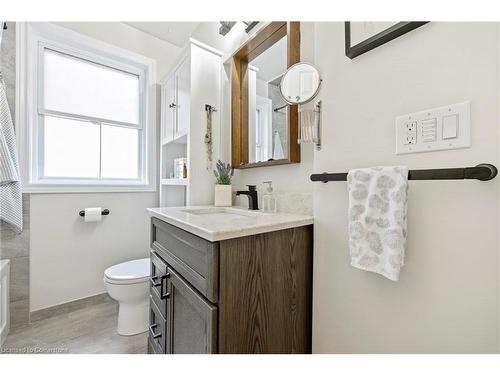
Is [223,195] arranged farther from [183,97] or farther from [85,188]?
[85,188]

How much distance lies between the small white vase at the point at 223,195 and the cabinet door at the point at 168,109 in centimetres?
72

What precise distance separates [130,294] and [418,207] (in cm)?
165

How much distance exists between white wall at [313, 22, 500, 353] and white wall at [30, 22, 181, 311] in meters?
1.77

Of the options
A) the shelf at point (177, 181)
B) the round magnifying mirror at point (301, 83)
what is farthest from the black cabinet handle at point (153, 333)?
the round magnifying mirror at point (301, 83)

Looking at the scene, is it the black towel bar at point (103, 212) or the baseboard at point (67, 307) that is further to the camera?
the black towel bar at point (103, 212)

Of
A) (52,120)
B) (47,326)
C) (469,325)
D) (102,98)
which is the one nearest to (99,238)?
(47,326)

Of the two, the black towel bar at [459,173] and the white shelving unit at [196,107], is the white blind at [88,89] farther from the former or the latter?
the black towel bar at [459,173]

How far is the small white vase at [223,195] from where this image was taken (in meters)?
1.58

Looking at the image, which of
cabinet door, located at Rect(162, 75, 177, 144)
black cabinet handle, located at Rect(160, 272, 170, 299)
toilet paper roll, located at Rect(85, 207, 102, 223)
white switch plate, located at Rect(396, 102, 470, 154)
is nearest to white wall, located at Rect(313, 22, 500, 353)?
white switch plate, located at Rect(396, 102, 470, 154)

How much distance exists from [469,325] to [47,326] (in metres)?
2.36

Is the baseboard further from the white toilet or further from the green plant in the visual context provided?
the green plant

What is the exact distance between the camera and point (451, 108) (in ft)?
2.08
